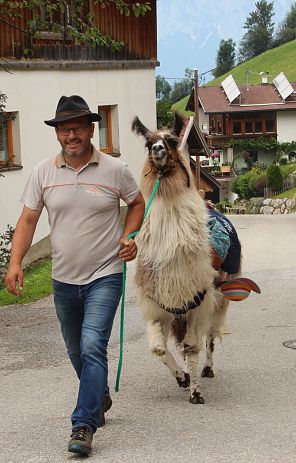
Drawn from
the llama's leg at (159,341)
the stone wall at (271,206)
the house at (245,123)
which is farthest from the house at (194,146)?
the house at (245,123)

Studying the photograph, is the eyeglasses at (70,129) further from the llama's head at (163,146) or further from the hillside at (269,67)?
the hillside at (269,67)

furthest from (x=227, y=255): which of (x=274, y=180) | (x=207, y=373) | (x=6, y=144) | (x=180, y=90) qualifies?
(x=180, y=90)

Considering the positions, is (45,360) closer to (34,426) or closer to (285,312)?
(34,426)

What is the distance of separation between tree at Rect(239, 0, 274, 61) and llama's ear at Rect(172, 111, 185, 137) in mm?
165872

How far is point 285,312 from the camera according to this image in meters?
12.2

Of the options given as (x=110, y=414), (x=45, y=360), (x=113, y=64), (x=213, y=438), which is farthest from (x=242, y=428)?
(x=113, y=64)

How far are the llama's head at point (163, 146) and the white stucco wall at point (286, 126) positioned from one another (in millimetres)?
87872

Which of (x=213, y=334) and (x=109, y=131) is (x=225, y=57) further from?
(x=213, y=334)

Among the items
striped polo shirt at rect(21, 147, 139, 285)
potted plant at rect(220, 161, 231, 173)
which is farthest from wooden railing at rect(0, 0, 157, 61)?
potted plant at rect(220, 161, 231, 173)

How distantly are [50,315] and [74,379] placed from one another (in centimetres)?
416

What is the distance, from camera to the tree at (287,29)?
166625 millimetres

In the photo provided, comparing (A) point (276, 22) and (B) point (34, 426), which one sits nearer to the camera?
(B) point (34, 426)

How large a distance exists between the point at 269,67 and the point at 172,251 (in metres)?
137

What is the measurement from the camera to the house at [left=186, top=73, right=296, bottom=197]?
307 ft
